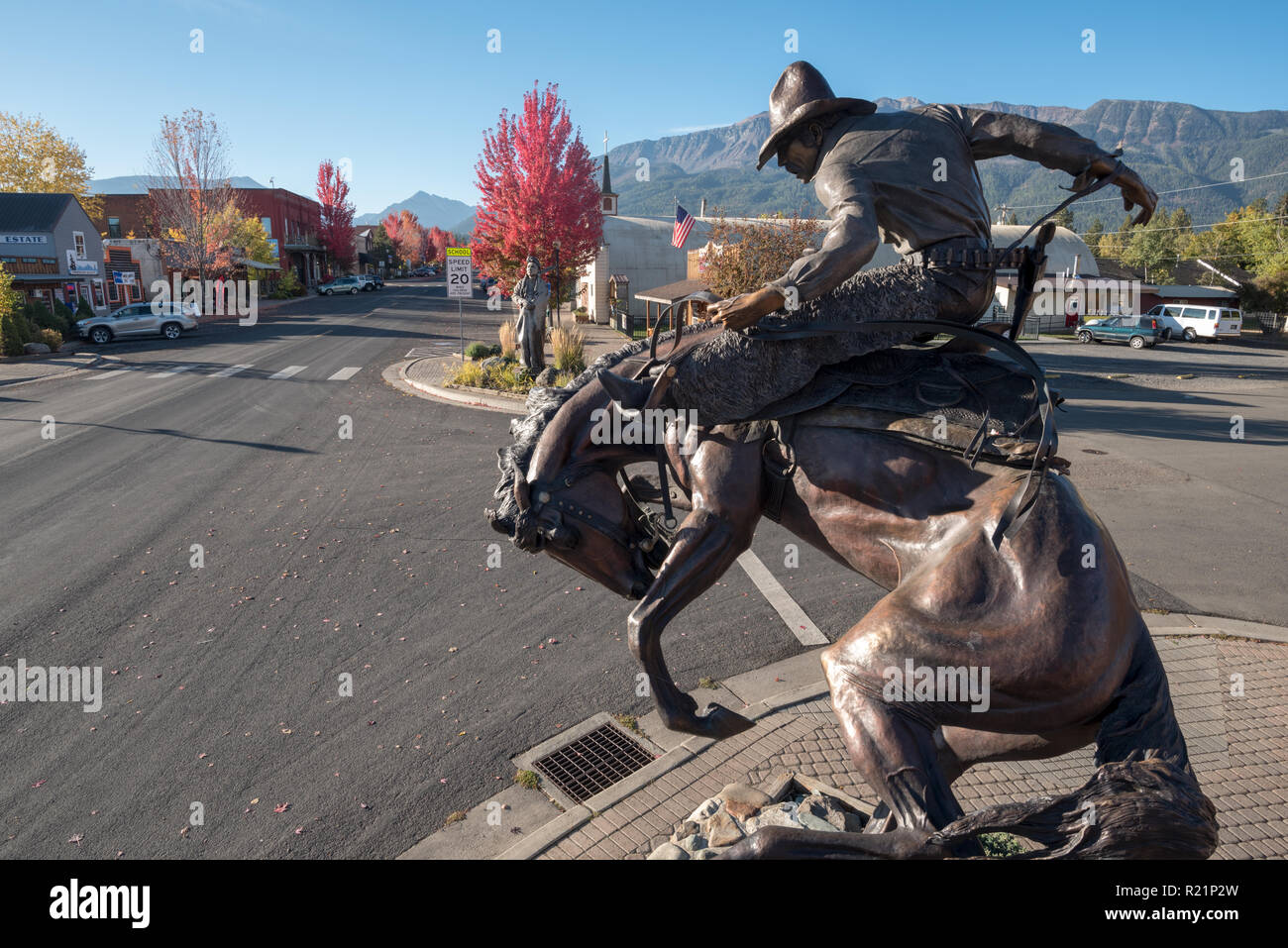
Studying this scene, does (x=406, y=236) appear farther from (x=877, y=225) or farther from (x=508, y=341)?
(x=877, y=225)

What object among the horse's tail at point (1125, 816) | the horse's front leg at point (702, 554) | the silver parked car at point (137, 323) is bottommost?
the horse's tail at point (1125, 816)

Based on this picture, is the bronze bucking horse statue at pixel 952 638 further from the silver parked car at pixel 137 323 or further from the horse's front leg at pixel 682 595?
the silver parked car at pixel 137 323

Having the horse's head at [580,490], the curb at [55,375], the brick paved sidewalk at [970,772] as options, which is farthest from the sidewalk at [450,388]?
the horse's head at [580,490]

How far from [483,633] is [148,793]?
270 centimetres

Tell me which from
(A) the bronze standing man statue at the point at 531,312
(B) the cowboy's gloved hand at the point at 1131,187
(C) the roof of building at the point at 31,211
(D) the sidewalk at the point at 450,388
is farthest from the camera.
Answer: (C) the roof of building at the point at 31,211

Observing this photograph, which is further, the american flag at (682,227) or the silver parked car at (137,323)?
the silver parked car at (137,323)

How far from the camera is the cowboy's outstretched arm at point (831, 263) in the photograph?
2.65 meters

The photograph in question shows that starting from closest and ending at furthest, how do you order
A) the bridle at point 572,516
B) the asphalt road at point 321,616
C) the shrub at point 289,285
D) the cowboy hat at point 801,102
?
the cowboy hat at point 801,102
the bridle at point 572,516
the asphalt road at point 321,616
the shrub at point 289,285

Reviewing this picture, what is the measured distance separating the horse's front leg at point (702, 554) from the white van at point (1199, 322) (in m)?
41.5

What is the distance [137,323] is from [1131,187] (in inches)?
1401

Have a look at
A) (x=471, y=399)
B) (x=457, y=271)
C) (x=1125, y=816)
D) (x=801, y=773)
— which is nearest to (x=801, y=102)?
(x=1125, y=816)

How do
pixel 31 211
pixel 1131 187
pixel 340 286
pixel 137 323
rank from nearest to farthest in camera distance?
pixel 1131 187, pixel 137 323, pixel 31 211, pixel 340 286

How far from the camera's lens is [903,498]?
276 centimetres
